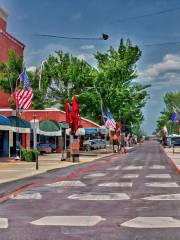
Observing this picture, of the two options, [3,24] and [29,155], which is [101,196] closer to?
[29,155]

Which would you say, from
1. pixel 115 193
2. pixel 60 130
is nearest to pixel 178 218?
pixel 115 193

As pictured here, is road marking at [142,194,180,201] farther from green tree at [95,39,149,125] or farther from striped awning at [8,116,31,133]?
green tree at [95,39,149,125]

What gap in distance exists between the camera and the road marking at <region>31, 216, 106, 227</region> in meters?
9.44

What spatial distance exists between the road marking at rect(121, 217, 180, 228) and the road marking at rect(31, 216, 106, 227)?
0.64 metres

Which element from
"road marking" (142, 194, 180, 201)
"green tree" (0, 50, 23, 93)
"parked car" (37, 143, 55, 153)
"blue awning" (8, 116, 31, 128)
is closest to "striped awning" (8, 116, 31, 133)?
"blue awning" (8, 116, 31, 128)

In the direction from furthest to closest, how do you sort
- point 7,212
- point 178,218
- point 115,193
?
1. point 115,193
2. point 7,212
3. point 178,218

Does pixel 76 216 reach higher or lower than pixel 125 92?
lower

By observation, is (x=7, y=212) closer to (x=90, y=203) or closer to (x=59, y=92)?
(x=90, y=203)

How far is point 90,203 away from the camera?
1260 centimetres

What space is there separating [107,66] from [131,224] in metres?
58.3

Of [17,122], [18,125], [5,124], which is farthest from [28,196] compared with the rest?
[18,125]

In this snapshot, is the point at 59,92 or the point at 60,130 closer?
the point at 60,130

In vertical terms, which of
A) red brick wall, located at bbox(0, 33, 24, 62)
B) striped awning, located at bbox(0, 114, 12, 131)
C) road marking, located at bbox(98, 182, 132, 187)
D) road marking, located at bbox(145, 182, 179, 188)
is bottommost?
road marking, located at bbox(145, 182, 179, 188)

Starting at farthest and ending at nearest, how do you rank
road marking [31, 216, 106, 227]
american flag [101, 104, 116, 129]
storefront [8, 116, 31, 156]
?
1. american flag [101, 104, 116, 129]
2. storefront [8, 116, 31, 156]
3. road marking [31, 216, 106, 227]
